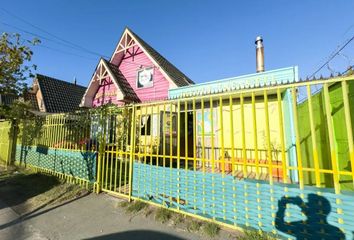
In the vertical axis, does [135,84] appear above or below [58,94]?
below

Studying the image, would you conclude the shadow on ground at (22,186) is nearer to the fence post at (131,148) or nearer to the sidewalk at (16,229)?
the sidewalk at (16,229)

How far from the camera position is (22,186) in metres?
6.89

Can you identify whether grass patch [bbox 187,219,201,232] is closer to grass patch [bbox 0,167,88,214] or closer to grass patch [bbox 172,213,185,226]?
grass patch [bbox 172,213,185,226]

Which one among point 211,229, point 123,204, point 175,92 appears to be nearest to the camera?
point 211,229

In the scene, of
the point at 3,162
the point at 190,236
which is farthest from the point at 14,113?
the point at 190,236

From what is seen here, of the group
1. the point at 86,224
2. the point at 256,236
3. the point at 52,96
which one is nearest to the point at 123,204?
the point at 86,224

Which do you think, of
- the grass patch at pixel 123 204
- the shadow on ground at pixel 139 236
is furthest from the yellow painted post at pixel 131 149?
the shadow on ground at pixel 139 236

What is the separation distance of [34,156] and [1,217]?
15.9ft

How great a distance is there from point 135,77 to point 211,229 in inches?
484

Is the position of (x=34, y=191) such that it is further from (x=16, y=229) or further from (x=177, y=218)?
(x=177, y=218)

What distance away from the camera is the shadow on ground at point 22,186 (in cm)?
586

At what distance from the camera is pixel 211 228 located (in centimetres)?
352

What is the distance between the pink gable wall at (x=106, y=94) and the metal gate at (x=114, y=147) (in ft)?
28.4

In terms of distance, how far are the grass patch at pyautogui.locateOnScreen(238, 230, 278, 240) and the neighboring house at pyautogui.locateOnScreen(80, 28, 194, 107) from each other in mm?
9464
